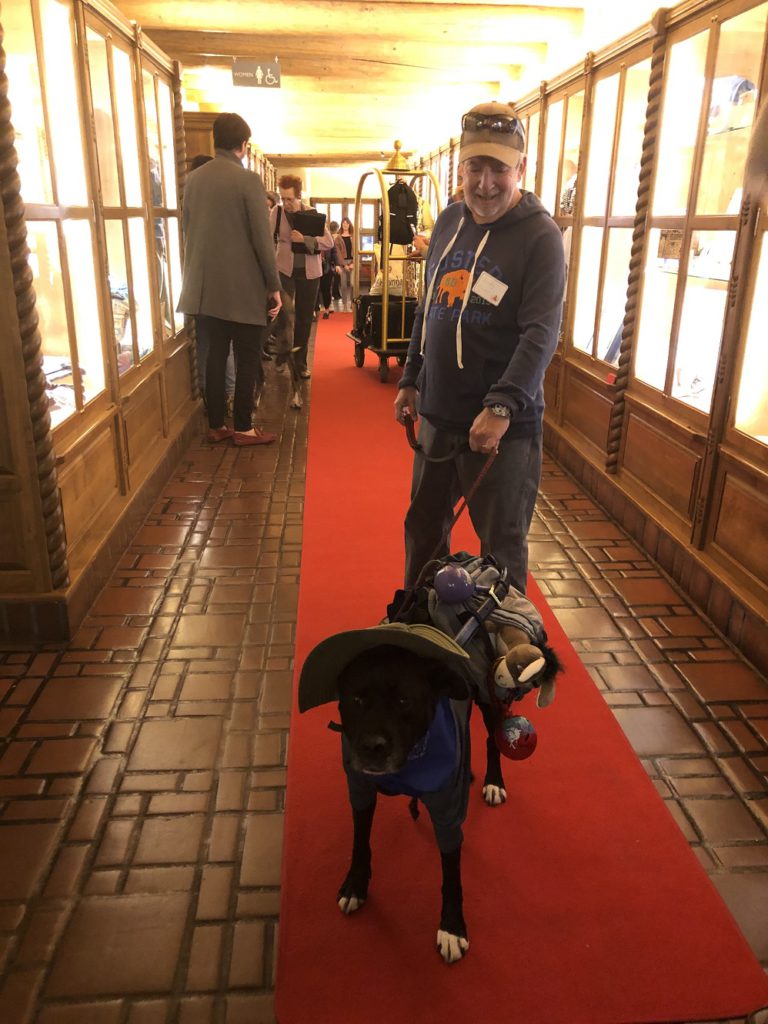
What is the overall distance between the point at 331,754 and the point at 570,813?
69cm

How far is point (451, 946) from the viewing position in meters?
1.71

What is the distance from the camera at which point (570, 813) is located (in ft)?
7.04

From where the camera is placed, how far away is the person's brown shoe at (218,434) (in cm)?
552

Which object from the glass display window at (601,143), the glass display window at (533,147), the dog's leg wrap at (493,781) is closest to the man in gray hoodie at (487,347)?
the dog's leg wrap at (493,781)

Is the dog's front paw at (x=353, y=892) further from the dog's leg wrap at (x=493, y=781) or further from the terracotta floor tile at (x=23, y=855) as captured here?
the terracotta floor tile at (x=23, y=855)

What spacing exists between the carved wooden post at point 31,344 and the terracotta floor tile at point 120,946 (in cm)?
→ 135

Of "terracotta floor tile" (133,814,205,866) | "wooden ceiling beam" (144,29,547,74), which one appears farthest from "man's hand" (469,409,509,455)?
"wooden ceiling beam" (144,29,547,74)

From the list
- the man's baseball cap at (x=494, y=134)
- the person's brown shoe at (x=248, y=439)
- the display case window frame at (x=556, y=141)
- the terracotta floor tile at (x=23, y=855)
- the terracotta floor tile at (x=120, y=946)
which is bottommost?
the terracotta floor tile at (x=120, y=946)

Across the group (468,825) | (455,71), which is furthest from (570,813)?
(455,71)

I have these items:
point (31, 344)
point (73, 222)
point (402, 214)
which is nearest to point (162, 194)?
point (73, 222)

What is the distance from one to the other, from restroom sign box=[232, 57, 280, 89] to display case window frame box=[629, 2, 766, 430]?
4.42 m

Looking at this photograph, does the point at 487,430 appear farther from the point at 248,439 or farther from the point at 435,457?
the point at 248,439

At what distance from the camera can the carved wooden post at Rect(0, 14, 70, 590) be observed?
2428 millimetres

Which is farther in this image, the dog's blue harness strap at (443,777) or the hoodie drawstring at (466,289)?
the hoodie drawstring at (466,289)
